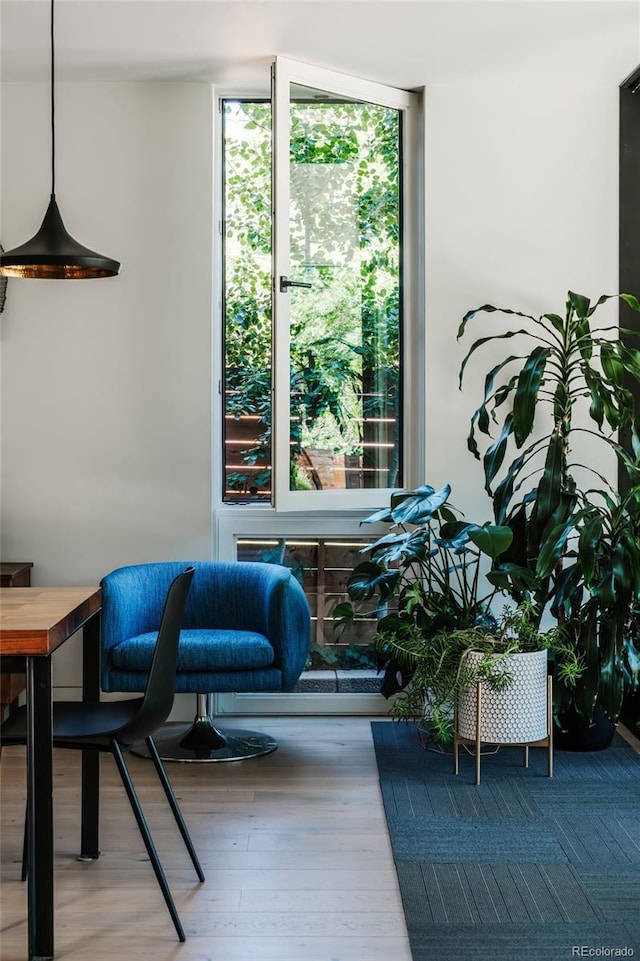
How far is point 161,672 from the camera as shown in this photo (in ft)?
8.44

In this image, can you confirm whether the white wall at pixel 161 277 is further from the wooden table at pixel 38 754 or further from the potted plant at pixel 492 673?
the wooden table at pixel 38 754

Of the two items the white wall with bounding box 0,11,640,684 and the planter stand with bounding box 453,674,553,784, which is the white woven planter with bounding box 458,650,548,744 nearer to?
the planter stand with bounding box 453,674,553,784

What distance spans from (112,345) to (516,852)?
2811 millimetres

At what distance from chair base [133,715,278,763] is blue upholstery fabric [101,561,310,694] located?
34 centimetres

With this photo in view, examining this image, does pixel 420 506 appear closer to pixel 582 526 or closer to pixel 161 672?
pixel 582 526

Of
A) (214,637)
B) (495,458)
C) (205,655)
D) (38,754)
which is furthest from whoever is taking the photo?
(495,458)

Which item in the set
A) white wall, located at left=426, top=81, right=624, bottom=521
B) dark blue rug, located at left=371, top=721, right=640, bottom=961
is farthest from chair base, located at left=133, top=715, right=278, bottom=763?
white wall, located at left=426, top=81, right=624, bottom=521

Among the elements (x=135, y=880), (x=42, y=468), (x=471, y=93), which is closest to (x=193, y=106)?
(x=471, y=93)

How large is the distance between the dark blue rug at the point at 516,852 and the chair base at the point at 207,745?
20.2 inches

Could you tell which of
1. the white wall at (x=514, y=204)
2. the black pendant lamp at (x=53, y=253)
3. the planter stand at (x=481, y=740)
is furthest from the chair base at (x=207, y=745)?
the black pendant lamp at (x=53, y=253)

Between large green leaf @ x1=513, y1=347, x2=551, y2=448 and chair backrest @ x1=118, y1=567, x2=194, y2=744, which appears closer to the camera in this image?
chair backrest @ x1=118, y1=567, x2=194, y2=744

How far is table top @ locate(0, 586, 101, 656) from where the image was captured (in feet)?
7.72

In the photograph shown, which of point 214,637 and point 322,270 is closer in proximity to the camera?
point 214,637

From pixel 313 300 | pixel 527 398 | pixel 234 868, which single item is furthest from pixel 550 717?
pixel 313 300
